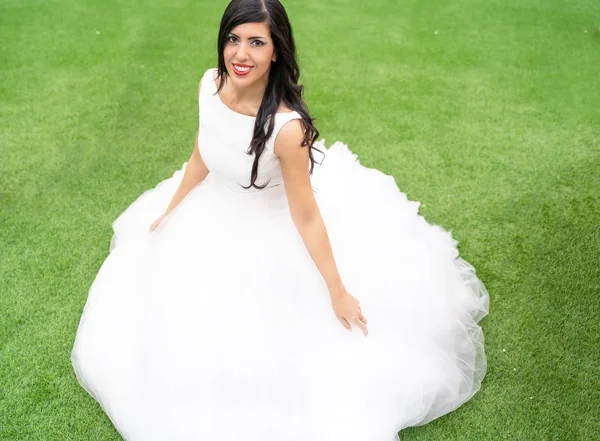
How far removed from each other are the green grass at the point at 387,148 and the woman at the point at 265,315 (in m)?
0.32

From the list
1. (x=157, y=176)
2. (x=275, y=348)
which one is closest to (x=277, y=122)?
(x=275, y=348)

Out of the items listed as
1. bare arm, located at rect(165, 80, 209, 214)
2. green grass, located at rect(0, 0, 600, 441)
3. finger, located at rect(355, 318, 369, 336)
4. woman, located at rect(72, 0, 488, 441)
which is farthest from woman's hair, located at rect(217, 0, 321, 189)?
green grass, located at rect(0, 0, 600, 441)

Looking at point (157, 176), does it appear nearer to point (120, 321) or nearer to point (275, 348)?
point (120, 321)

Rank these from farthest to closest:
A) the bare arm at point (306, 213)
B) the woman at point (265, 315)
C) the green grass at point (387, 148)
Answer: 1. the green grass at point (387, 148)
2. the woman at point (265, 315)
3. the bare arm at point (306, 213)

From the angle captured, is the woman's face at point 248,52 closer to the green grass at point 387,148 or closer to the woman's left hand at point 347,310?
the woman's left hand at point 347,310

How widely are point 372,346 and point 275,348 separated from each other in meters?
0.40

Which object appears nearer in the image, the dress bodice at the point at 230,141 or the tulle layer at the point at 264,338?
the dress bodice at the point at 230,141

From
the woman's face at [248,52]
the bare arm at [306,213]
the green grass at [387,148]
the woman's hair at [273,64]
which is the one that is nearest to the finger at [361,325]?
the bare arm at [306,213]

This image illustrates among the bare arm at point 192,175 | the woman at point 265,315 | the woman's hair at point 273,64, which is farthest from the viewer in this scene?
the bare arm at point 192,175

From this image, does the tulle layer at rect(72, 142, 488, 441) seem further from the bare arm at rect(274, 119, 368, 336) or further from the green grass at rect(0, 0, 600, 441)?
the green grass at rect(0, 0, 600, 441)

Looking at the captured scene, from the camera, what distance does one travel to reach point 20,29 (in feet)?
16.7

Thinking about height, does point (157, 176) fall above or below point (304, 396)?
below

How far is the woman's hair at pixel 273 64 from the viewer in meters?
1.59

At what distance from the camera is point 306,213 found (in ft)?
6.00
